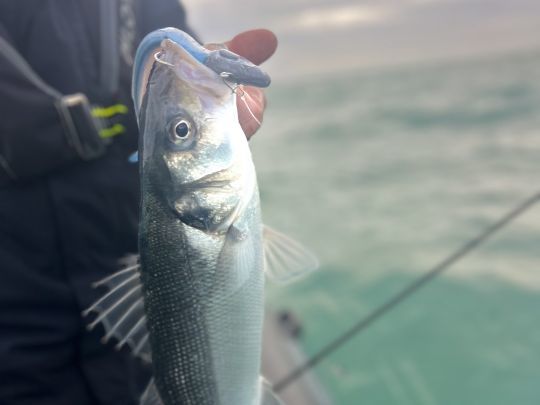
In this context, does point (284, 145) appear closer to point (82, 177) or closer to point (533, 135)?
point (533, 135)

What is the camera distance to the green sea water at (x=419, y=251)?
13.6 ft

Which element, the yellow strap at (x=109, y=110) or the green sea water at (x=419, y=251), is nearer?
the yellow strap at (x=109, y=110)

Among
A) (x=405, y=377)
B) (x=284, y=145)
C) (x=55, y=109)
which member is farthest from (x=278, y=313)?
(x=284, y=145)

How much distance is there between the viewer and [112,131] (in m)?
1.80

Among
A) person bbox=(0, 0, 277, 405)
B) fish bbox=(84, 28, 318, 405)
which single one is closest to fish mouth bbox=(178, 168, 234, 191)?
fish bbox=(84, 28, 318, 405)

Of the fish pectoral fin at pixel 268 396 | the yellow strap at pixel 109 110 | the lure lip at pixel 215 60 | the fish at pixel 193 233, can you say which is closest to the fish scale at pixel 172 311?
the fish at pixel 193 233

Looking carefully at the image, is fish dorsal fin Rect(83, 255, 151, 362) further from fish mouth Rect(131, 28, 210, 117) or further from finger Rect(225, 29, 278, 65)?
finger Rect(225, 29, 278, 65)

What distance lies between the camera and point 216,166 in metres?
0.98

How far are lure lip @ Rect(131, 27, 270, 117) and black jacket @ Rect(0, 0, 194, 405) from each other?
0.84 m

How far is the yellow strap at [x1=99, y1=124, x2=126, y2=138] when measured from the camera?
5.78ft

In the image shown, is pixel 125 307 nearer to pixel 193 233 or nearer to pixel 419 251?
pixel 193 233

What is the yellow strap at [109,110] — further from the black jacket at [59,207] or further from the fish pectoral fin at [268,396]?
the fish pectoral fin at [268,396]

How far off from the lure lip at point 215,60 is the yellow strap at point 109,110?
839mm

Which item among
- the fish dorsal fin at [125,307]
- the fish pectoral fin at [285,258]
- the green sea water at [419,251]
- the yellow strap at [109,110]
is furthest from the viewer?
the green sea water at [419,251]
